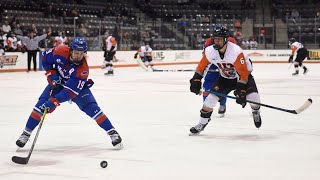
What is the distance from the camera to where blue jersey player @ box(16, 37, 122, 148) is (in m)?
5.34

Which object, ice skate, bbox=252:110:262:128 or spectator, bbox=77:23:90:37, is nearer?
ice skate, bbox=252:110:262:128

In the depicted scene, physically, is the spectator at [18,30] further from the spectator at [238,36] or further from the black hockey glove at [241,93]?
the black hockey glove at [241,93]

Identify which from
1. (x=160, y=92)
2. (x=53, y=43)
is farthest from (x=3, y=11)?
(x=160, y=92)

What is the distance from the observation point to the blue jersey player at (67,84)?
17.5 ft

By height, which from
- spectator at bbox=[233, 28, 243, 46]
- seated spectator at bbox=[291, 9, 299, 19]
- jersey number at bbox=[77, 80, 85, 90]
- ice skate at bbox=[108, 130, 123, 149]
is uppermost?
seated spectator at bbox=[291, 9, 299, 19]

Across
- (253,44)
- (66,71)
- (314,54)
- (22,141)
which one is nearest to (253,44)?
(253,44)

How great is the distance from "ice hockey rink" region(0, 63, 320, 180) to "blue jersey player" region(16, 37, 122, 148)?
0.92ft

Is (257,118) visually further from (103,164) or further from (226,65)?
(103,164)

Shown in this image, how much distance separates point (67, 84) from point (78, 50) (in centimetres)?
31

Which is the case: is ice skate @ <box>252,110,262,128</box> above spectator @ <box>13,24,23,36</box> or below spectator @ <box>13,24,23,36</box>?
below

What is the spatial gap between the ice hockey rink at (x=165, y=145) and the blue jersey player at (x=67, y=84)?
0.28m

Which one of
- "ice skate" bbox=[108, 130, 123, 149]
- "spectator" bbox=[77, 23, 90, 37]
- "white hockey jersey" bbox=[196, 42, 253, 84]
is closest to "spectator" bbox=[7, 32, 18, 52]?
"spectator" bbox=[77, 23, 90, 37]

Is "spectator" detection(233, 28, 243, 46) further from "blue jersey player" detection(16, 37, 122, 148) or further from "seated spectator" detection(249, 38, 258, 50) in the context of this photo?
"blue jersey player" detection(16, 37, 122, 148)

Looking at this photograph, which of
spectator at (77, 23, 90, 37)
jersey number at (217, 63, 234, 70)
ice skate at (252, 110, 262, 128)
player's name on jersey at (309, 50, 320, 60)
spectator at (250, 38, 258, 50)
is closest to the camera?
jersey number at (217, 63, 234, 70)
